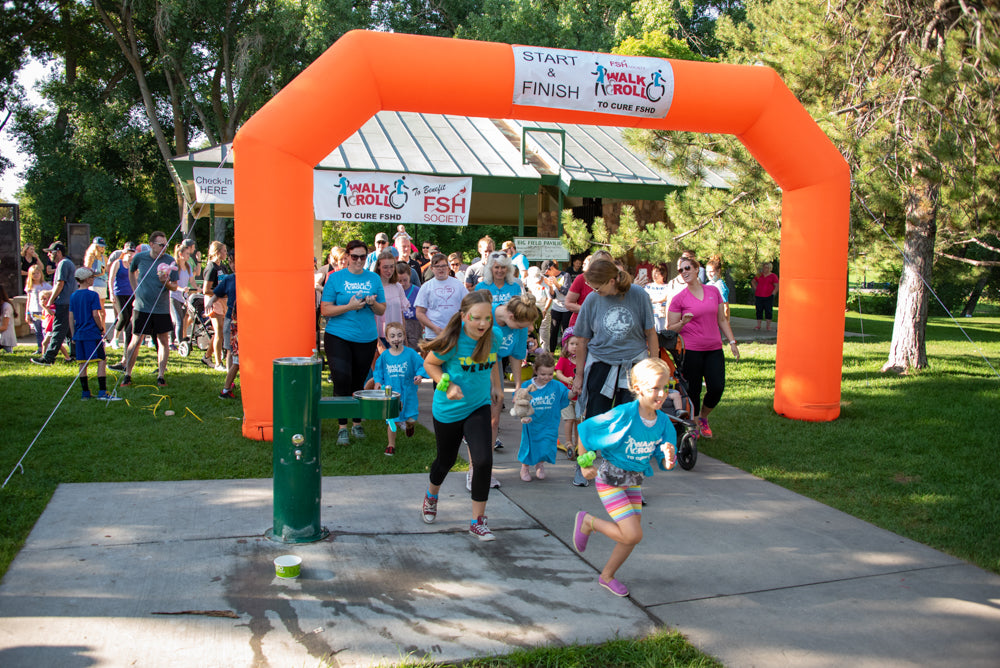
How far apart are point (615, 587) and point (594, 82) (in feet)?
17.2

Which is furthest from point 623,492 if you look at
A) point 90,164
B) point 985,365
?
point 90,164

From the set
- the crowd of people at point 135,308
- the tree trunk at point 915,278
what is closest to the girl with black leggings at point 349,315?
the crowd of people at point 135,308

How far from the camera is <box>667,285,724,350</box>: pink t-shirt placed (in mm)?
7297

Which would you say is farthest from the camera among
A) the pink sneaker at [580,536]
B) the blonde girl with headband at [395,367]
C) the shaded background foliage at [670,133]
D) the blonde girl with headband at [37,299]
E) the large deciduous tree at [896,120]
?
the blonde girl with headband at [37,299]

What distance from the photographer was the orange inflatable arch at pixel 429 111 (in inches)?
277

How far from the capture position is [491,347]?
4.99 m

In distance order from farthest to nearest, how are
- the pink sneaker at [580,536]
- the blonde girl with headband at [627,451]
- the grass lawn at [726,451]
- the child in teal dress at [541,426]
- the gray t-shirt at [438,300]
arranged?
the gray t-shirt at [438,300], the child in teal dress at [541,426], the grass lawn at [726,451], the pink sneaker at [580,536], the blonde girl with headband at [627,451]

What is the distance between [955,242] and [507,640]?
467 inches

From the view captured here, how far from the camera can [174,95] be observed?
3025cm

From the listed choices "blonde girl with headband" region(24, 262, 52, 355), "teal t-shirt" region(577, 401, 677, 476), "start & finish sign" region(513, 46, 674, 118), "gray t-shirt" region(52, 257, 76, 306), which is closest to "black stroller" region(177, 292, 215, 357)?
"gray t-shirt" region(52, 257, 76, 306)

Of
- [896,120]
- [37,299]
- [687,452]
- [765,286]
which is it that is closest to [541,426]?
[687,452]

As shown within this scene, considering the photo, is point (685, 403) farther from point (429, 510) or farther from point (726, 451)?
point (429, 510)

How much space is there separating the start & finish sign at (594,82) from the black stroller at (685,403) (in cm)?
238

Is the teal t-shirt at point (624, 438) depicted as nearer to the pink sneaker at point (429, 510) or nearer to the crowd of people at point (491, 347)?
the crowd of people at point (491, 347)
